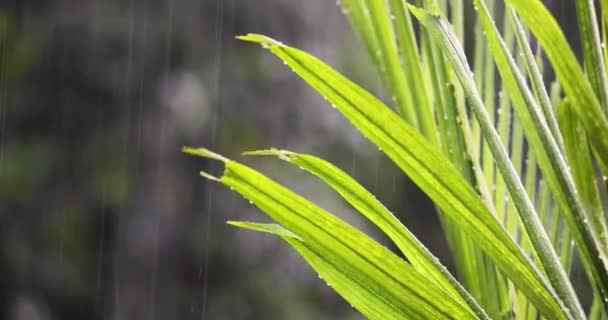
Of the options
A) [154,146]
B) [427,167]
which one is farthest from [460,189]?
[154,146]

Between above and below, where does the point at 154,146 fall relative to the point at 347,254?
below

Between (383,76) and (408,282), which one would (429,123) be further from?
(408,282)

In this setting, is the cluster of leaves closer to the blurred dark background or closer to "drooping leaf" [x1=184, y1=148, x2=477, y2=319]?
"drooping leaf" [x1=184, y1=148, x2=477, y2=319]

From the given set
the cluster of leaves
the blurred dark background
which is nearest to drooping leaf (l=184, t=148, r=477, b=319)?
the cluster of leaves

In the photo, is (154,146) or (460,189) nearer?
(460,189)

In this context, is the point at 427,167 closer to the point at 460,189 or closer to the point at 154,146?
the point at 460,189

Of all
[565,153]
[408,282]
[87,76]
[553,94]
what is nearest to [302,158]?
[408,282]

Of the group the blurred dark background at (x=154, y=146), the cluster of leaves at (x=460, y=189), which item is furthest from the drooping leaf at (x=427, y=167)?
the blurred dark background at (x=154, y=146)

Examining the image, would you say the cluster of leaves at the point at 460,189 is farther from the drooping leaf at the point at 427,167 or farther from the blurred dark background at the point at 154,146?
the blurred dark background at the point at 154,146
